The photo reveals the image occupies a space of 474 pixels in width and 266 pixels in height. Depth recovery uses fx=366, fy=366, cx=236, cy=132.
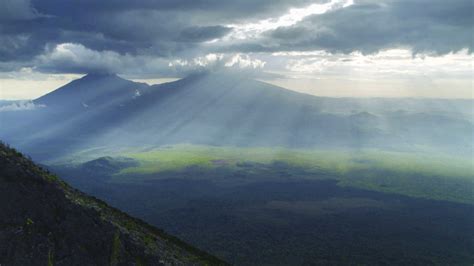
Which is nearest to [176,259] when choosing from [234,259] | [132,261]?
[132,261]

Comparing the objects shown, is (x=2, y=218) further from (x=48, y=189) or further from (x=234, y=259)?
(x=234, y=259)

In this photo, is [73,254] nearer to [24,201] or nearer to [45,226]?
[45,226]

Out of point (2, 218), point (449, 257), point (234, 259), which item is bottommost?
point (449, 257)

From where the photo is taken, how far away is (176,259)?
37219 mm

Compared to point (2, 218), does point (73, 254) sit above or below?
below

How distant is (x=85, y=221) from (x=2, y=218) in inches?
239

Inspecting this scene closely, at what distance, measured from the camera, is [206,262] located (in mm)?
45062

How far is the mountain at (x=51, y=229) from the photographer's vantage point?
1097 inches

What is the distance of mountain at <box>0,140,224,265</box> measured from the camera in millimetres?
27875

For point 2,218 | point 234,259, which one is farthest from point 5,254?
point 234,259

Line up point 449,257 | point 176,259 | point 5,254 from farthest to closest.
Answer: point 449,257 → point 176,259 → point 5,254

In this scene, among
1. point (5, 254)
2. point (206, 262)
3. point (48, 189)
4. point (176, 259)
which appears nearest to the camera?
point (5, 254)

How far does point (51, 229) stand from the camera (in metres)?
29.2

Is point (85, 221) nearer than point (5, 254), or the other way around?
point (5, 254)
